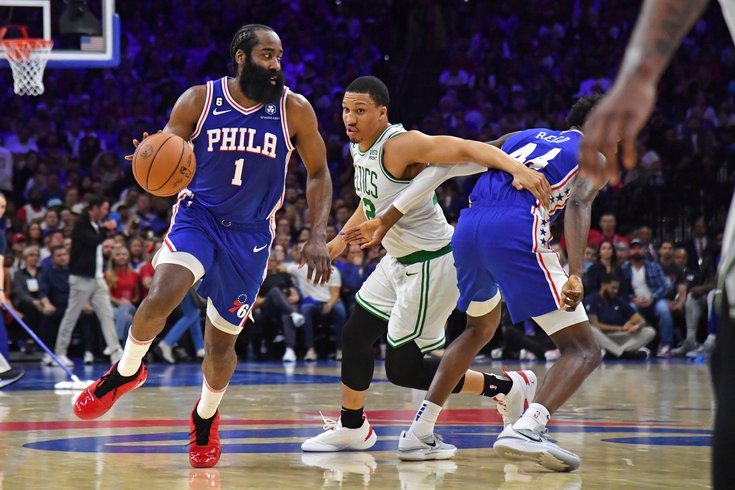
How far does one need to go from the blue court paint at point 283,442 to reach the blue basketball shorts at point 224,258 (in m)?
0.79

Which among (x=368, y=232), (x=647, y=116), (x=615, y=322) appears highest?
(x=647, y=116)

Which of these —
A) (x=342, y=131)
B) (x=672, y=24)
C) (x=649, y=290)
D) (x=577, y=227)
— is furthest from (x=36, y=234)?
(x=672, y=24)

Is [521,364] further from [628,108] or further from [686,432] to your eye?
[628,108]

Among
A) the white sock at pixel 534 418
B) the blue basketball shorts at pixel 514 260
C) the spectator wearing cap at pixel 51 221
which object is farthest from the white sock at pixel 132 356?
the spectator wearing cap at pixel 51 221

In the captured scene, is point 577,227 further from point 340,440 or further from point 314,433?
point 314,433

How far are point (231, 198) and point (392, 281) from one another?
106cm

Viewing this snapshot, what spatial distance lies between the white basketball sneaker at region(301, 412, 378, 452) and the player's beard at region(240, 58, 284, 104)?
5.66ft

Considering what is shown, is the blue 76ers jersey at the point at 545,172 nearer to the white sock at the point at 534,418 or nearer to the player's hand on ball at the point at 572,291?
the player's hand on ball at the point at 572,291

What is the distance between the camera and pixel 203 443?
5.08 metres

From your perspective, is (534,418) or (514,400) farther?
(514,400)

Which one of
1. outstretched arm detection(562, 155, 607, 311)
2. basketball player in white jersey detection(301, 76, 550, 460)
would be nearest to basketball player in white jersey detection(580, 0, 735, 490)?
outstretched arm detection(562, 155, 607, 311)

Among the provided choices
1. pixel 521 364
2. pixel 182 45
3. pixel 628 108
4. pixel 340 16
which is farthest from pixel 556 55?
pixel 628 108

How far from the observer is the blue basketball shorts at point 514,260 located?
5.06 m

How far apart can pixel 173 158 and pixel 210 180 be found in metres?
0.34
